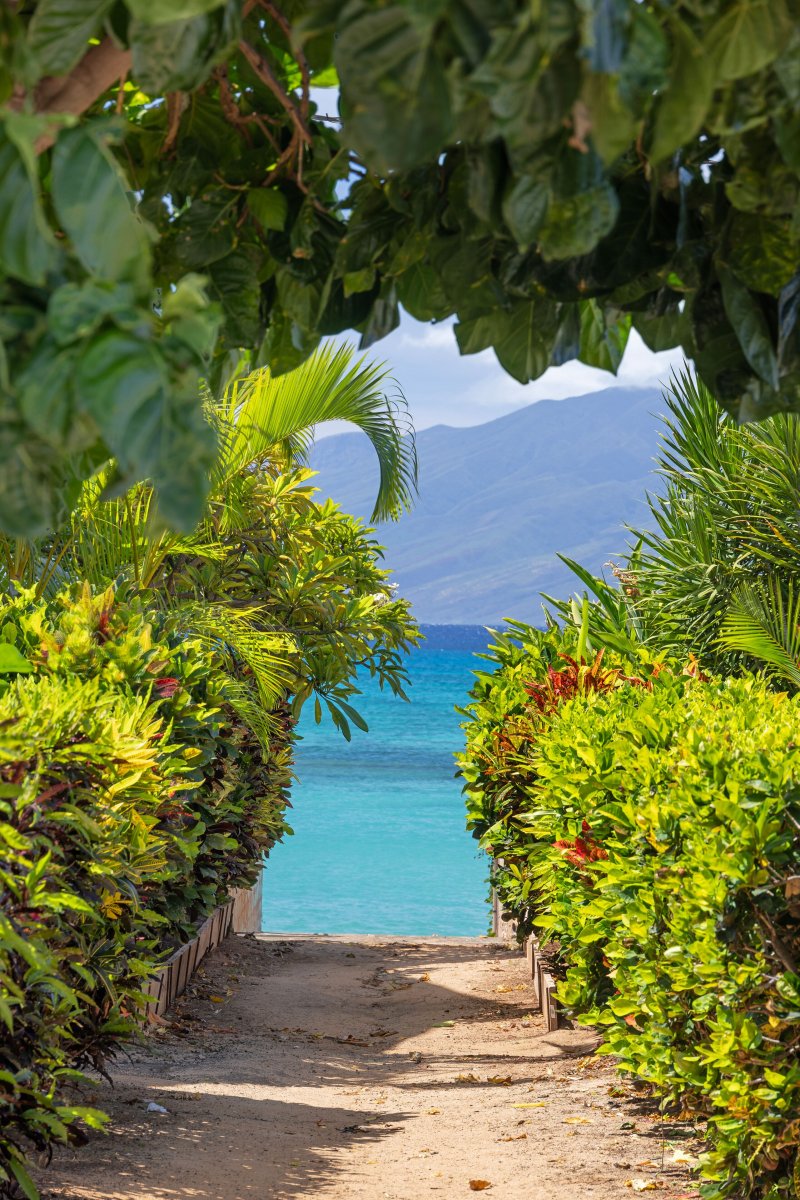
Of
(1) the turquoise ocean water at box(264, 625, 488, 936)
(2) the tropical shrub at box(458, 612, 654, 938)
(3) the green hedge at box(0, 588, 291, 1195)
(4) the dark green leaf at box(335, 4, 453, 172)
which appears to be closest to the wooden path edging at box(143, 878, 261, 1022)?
(3) the green hedge at box(0, 588, 291, 1195)

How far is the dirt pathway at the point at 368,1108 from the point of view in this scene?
3.97 meters

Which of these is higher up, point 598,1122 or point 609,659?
point 609,659

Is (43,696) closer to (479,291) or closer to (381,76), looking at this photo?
(479,291)

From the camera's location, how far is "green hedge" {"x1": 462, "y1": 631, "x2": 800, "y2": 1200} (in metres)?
3.16

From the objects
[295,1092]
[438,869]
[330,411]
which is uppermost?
[330,411]

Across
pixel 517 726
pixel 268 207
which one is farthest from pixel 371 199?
pixel 517 726

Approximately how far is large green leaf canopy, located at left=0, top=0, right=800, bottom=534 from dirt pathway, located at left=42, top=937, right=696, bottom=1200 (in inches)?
123

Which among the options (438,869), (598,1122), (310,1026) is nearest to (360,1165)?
(598,1122)

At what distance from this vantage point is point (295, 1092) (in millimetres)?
5516

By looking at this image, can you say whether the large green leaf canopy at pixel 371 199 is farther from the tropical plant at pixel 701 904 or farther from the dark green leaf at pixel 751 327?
the tropical plant at pixel 701 904

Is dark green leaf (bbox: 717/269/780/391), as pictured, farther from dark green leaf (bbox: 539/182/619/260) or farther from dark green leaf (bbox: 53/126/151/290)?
dark green leaf (bbox: 53/126/151/290)

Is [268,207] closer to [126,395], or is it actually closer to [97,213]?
[97,213]

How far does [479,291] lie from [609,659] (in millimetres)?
6141

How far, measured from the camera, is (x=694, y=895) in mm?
3455
